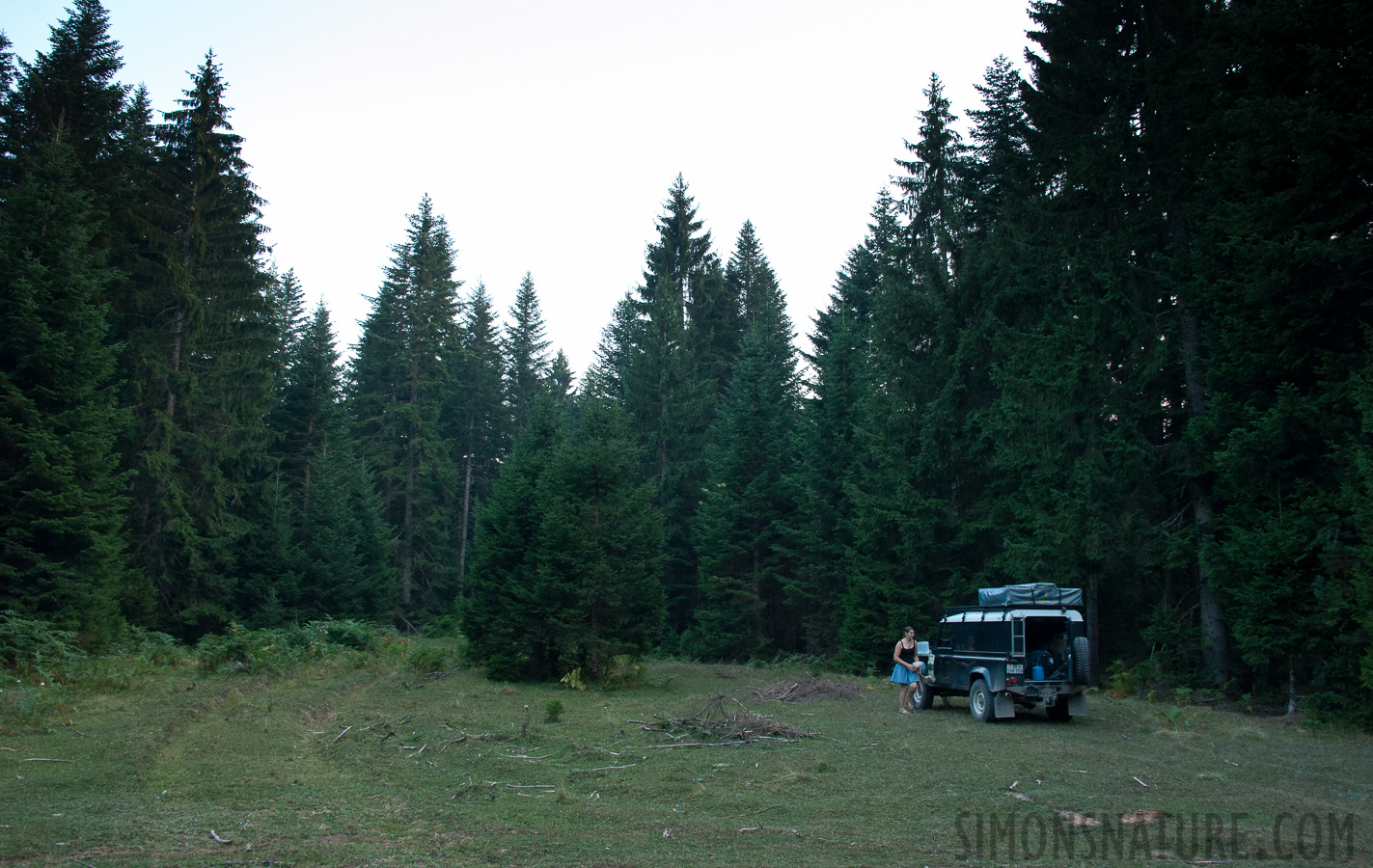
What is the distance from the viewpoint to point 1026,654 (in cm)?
1390

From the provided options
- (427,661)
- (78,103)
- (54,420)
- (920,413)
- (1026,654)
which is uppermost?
(78,103)

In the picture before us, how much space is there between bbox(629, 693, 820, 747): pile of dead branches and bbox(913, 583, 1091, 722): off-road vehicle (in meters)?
3.87

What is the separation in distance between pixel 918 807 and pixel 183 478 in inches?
1117

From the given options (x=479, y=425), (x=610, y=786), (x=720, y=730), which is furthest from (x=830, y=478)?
(x=479, y=425)

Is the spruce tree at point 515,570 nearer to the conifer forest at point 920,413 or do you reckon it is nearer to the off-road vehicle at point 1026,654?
the conifer forest at point 920,413

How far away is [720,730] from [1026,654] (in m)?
5.96

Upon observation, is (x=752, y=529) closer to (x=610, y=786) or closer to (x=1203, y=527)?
(x=1203, y=527)

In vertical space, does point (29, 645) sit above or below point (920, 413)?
below

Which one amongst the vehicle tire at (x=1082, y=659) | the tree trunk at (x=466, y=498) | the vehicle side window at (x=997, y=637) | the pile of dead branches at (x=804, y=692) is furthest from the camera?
the tree trunk at (x=466, y=498)

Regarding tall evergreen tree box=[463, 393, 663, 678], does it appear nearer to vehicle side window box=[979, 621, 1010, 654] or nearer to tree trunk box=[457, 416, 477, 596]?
vehicle side window box=[979, 621, 1010, 654]

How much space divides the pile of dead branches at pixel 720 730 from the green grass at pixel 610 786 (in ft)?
1.16

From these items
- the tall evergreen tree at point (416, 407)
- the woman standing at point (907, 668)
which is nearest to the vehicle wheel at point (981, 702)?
the woman standing at point (907, 668)

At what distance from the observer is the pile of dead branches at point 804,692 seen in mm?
18234

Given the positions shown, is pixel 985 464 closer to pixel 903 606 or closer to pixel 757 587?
pixel 903 606
